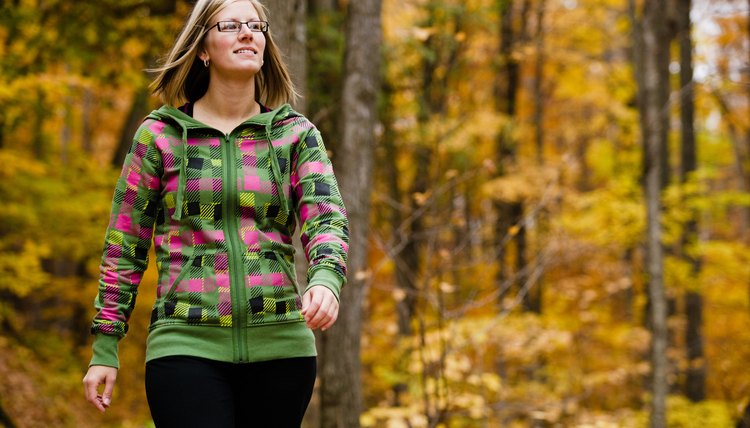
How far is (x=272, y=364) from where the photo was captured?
2096mm

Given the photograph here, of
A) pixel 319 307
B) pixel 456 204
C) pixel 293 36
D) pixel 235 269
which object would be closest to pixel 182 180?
pixel 235 269

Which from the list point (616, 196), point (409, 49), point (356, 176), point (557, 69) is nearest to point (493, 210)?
point (557, 69)

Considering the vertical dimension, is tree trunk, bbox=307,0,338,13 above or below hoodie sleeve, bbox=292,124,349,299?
above

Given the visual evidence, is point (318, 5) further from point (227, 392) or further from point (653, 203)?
point (227, 392)

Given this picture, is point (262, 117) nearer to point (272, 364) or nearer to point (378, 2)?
point (272, 364)

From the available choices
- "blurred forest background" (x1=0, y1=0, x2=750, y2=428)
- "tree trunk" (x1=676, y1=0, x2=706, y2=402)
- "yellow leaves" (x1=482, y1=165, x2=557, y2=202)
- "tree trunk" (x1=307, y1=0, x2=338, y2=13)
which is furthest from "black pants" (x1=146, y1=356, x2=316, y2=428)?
"tree trunk" (x1=676, y1=0, x2=706, y2=402)

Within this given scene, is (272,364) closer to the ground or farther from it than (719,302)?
farther from it

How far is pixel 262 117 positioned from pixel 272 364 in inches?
27.4

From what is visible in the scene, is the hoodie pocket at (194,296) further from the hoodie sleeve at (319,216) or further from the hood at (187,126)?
the hoodie sleeve at (319,216)

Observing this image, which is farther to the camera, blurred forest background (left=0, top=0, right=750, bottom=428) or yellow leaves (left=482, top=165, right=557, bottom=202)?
yellow leaves (left=482, top=165, right=557, bottom=202)

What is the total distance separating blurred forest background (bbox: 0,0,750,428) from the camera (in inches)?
271

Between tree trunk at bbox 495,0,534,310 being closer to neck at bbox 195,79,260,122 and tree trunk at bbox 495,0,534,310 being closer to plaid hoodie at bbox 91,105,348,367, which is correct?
neck at bbox 195,79,260,122

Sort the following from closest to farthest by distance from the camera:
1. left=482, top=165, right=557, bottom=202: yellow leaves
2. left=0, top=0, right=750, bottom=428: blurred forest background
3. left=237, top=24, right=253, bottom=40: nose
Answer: left=237, top=24, right=253, bottom=40: nose → left=0, top=0, right=750, bottom=428: blurred forest background → left=482, top=165, right=557, bottom=202: yellow leaves

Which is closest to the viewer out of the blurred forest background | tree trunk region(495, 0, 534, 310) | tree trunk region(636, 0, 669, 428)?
the blurred forest background
